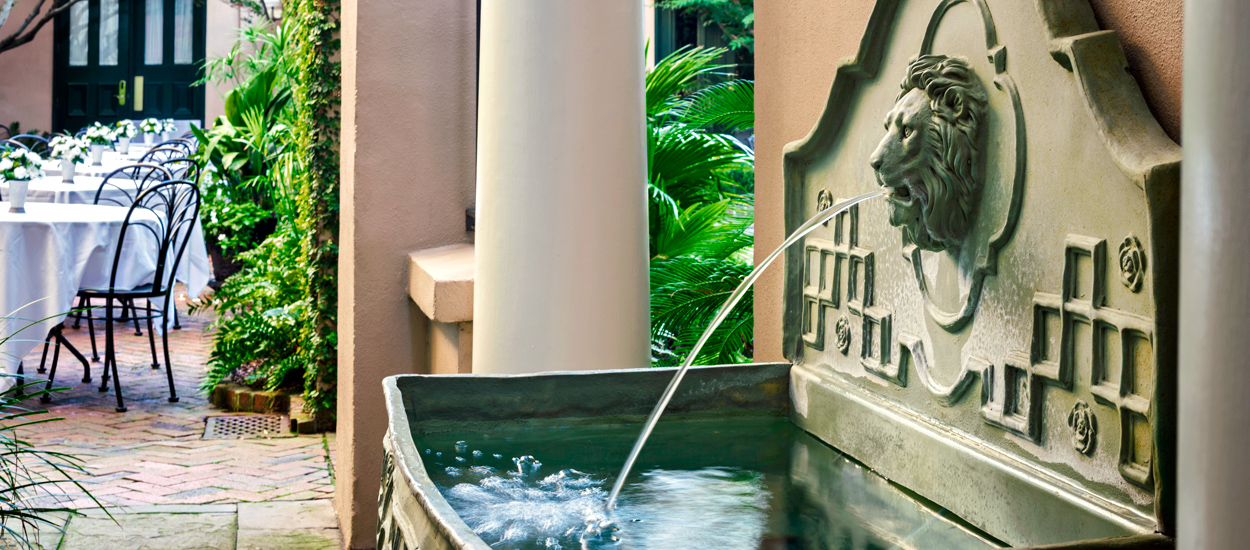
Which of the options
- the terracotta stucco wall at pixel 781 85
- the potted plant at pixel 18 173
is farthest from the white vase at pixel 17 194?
the terracotta stucco wall at pixel 781 85

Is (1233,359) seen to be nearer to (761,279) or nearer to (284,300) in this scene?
(761,279)

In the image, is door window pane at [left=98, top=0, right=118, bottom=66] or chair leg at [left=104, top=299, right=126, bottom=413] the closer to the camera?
chair leg at [left=104, top=299, right=126, bottom=413]

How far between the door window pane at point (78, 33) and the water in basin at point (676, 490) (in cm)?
1648

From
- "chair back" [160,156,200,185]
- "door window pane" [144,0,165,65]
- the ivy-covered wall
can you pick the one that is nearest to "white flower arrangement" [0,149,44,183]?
the ivy-covered wall

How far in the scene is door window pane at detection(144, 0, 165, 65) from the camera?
15781 mm

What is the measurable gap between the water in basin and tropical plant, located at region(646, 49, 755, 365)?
1.50 m

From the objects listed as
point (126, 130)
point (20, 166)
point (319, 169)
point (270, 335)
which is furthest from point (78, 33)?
point (319, 169)

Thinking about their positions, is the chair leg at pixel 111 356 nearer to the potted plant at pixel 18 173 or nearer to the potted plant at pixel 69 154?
the potted plant at pixel 18 173

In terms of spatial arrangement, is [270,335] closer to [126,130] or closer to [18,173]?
[18,173]

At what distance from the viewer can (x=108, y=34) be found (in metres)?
15.9

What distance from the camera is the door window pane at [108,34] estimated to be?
52.1 ft

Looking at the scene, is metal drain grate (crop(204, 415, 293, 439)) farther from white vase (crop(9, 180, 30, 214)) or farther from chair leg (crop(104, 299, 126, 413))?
white vase (crop(9, 180, 30, 214))

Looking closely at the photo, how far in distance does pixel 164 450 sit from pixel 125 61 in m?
12.8

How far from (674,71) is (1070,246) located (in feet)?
9.83
